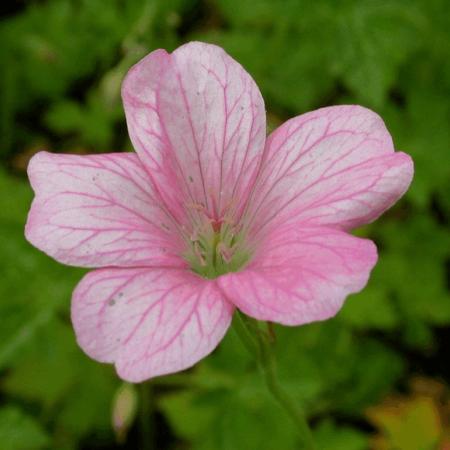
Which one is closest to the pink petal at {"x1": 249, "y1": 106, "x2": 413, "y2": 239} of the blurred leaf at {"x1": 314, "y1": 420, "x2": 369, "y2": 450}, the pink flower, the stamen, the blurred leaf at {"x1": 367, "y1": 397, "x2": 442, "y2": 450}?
the pink flower

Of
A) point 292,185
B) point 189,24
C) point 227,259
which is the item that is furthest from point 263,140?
point 189,24

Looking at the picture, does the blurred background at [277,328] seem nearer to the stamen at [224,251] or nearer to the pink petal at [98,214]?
the stamen at [224,251]

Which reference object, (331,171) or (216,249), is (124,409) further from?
(331,171)

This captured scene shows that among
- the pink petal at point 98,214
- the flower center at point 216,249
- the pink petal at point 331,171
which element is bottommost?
the flower center at point 216,249

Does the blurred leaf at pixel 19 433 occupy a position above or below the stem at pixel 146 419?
above

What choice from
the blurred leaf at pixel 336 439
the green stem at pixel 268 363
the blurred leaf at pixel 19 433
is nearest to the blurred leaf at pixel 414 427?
the blurred leaf at pixel 336 439

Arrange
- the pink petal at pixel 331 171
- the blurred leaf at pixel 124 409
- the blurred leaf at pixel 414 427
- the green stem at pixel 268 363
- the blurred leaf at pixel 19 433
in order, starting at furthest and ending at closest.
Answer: the blurred leaf at pixel 414 427
the blurred leaf at pixel 19 433
the blurred leaf at pixel 124 409
the green stem at pixel 268 363
the pink petal at pixel 331 171

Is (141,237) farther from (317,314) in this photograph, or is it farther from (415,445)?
(415,445)
